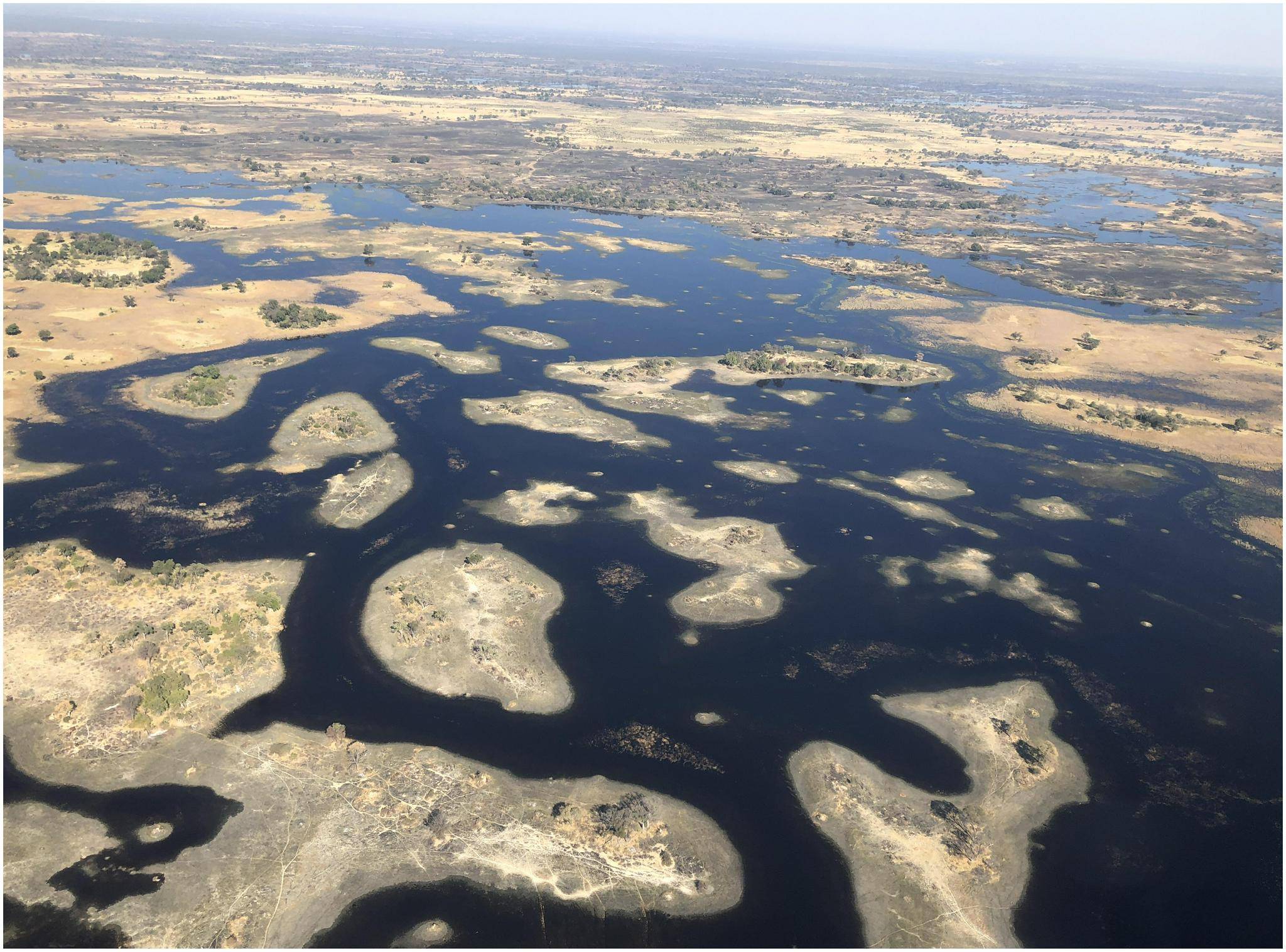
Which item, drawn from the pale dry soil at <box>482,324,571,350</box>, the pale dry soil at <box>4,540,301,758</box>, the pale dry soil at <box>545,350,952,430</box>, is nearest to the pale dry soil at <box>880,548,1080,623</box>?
the pale dry soil at <box>545,350,952,430</box>

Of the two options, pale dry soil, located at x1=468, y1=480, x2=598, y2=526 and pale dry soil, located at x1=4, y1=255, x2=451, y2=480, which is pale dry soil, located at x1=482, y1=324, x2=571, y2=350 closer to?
pale dry soil, located at x1=4, y1=255, x2=451, y2=480

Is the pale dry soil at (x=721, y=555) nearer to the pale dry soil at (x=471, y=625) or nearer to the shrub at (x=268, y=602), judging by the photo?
the pale dry soil at (x=471, y=625)

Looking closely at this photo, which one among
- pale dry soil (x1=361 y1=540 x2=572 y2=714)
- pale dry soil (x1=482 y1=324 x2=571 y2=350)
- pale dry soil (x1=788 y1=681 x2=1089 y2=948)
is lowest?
pale dry soil (x1=788 y1=681 x2=1089 y2=948)

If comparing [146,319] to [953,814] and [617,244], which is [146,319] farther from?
[953,814]

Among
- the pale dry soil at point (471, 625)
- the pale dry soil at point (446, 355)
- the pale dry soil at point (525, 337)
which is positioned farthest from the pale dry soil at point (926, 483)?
the pale dry soil at point (446, 355)

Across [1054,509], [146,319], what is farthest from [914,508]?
[146,319]

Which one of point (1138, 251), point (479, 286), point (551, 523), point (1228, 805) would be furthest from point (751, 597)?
point (1138, 251)
